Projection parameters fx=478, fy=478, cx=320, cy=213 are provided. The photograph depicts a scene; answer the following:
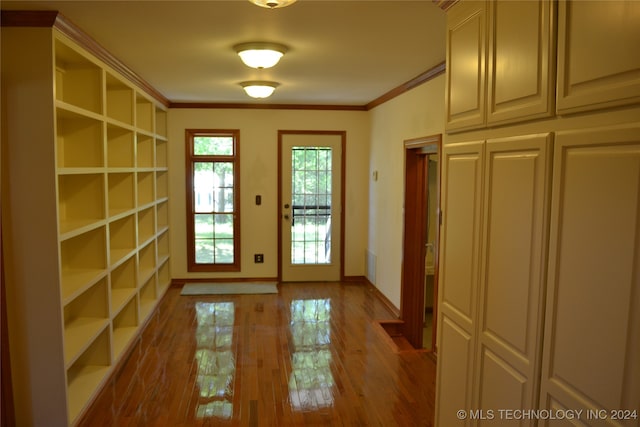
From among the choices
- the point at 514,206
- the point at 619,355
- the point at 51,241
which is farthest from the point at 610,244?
the point at 51,241

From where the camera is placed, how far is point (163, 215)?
6246mm

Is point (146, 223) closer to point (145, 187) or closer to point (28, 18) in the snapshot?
point (145, 187)

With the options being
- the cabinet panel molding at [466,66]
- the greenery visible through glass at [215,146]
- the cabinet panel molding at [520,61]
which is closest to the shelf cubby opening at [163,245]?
the greenery visible through glass at [215,146]

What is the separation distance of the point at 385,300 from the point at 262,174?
2.37 metres

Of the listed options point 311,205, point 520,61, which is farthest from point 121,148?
point 520,61

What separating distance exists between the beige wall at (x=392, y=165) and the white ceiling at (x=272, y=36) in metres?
0.30

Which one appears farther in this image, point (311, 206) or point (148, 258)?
point (311, 206)

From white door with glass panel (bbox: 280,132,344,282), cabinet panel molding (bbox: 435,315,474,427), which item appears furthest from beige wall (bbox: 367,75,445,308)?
cabinet panel molding (bbox: 435,315,474,427)

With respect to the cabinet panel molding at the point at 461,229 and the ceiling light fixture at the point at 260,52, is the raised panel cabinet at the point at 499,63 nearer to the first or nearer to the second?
the cabinet panel molding at the point at 461,229

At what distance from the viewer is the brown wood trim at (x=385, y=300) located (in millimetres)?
5084

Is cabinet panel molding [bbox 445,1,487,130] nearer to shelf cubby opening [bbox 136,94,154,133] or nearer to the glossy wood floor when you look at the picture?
the glossy wood floor

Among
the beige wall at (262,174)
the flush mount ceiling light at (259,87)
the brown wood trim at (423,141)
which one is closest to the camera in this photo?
the brown wood trim at (423,141)

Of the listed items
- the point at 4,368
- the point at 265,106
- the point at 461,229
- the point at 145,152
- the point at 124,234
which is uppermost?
the point at 265,106

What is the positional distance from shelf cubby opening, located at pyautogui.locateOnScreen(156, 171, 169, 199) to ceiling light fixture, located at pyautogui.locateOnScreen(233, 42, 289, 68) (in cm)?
324
